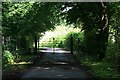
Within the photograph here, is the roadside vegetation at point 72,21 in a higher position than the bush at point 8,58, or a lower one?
higher

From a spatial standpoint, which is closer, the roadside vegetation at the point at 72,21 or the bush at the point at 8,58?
the bush at the point at 8,58

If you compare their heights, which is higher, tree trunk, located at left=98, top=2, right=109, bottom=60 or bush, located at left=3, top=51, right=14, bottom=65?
tree trunk, located at left=98, top=2, right=109, bottom=60

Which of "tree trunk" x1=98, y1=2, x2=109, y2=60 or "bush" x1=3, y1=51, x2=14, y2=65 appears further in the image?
"tree trunk" x1=98, y1=2, x2=109, y2=60

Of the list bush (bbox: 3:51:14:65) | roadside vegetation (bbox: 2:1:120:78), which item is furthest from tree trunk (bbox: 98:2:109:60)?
bush (bbox: 3:51:14:65)

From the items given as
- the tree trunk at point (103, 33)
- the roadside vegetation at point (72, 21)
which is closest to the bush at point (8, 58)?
the roadside vegetation at point (72, 21)

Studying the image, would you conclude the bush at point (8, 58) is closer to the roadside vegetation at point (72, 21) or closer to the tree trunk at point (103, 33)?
the roadside vegetation at point (72, 21)

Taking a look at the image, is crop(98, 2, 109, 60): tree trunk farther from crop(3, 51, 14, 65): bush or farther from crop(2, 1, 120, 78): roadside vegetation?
crop(3, 51, 14, 65): bush

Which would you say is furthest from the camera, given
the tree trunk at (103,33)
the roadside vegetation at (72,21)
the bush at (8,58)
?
the tree trunk at (103,33)

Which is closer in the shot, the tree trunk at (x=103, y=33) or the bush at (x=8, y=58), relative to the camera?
the bush at (x=8, y=58)

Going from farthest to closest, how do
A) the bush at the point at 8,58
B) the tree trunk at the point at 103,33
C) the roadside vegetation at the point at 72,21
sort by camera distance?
the tree trunk at the point at 103,33 < the roadside vegetation at the point at 72,21 < the bush at the point at 8,58

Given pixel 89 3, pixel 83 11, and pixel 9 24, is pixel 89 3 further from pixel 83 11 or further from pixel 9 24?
pixel 9 24

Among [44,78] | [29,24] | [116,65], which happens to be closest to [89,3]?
[29,24]

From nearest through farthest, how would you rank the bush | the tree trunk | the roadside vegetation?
the bush
the roadside vegetation
the tree trunk

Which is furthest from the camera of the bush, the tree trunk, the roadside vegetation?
the tree trunk
